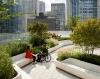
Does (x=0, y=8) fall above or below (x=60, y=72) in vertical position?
above

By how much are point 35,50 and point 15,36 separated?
5214 mm

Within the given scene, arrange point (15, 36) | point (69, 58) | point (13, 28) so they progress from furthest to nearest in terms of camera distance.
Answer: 1. point (13, 28)
2. point (15, 36)
3. point (69, 58)

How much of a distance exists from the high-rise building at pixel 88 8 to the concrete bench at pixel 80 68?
128564mm

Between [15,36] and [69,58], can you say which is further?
[15,36]

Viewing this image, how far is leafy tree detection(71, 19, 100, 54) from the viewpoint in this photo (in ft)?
53.6

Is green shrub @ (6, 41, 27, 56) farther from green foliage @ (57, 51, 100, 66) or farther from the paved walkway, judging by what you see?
green foliage @ (57, 51, 100, 66)

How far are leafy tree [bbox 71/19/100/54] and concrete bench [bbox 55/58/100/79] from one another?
1.34 meters

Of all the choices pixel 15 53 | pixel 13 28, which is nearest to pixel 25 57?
pixel 15 53

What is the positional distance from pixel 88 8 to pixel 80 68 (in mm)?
132371

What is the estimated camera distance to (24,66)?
1756 cm

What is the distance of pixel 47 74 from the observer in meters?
14.8

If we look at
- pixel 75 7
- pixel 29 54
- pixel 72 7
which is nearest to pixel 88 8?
pixel 75 7

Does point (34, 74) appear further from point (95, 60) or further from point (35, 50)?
point (35, 50)

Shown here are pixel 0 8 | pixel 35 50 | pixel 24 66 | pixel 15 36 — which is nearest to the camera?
pixel 0 8
